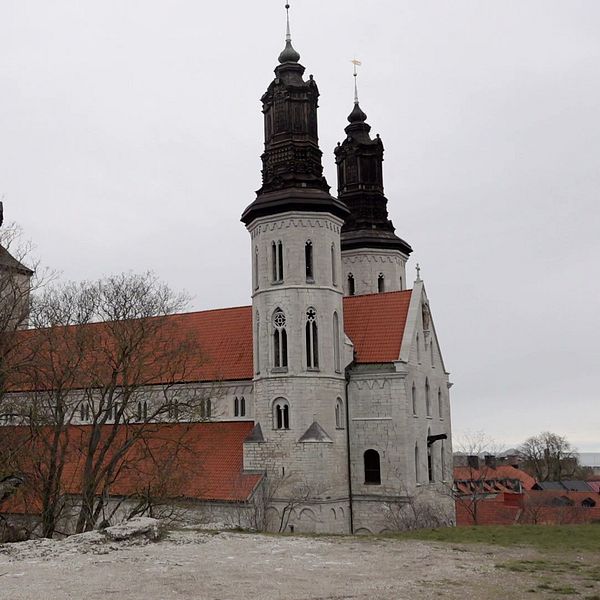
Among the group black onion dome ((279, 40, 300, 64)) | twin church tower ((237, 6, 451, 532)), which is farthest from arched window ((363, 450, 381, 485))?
black onion dome ((279, 40, 300, 64))

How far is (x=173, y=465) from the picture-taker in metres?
30.2

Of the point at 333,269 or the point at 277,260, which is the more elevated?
the point at 277,260

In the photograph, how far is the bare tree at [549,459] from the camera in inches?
4572

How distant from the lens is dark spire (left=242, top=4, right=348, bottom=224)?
3488 centimetres

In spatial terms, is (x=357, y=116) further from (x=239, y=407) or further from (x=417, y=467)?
(x=417, y=467)

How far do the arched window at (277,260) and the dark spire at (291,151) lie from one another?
1557 mm

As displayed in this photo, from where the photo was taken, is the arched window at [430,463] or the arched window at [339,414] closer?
the arched window at [339,414]

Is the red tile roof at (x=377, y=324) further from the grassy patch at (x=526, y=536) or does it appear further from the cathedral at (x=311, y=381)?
the grassy patch at (x=526, y=536)

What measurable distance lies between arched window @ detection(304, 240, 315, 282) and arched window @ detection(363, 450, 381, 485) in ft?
26.7

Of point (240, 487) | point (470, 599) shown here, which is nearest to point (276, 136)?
point (240, 487)

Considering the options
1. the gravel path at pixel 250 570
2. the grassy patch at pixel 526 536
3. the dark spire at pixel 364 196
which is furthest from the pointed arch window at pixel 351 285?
the gravel path at pixel 250 570

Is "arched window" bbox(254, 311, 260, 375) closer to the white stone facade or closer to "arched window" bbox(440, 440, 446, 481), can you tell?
"arched window" bbox(440, 440, 446, 481)

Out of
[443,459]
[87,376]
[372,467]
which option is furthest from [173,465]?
[443,459]

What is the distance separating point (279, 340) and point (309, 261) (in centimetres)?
382
